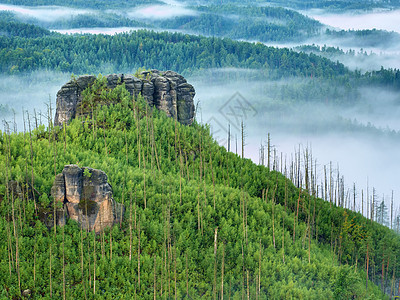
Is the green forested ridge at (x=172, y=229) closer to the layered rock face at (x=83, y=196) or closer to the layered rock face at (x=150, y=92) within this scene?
the layered rock face at (x=83, y=196)

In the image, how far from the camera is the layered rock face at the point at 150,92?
374ft

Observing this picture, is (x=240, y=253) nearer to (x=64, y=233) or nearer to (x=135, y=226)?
(x=135, y=226)

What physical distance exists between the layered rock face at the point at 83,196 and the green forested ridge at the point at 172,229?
4.80ft

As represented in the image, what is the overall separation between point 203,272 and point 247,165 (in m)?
36.4

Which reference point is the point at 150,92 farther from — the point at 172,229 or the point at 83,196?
the point at 83,196

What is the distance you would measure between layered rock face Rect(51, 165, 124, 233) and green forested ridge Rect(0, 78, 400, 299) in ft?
4.80

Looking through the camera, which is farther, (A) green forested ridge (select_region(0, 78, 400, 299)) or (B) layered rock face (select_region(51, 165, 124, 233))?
(B) layered rock face (select_region(51, 165, 124, 233))

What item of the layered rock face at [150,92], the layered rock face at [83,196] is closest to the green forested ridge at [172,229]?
the layered rock face at [83,196]

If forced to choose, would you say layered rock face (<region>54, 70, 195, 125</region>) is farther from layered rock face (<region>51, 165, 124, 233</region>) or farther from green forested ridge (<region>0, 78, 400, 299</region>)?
layered rock face (<region>51, 165, 124, 233</region>)

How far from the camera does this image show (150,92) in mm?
121500

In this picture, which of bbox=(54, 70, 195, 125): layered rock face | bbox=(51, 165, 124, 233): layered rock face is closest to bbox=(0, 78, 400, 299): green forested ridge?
bbox=(51, 165, 124, 233): layered rock face

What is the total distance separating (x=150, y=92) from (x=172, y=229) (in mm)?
37880

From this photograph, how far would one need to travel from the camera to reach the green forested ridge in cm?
8031

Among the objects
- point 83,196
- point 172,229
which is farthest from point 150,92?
point 83,196
